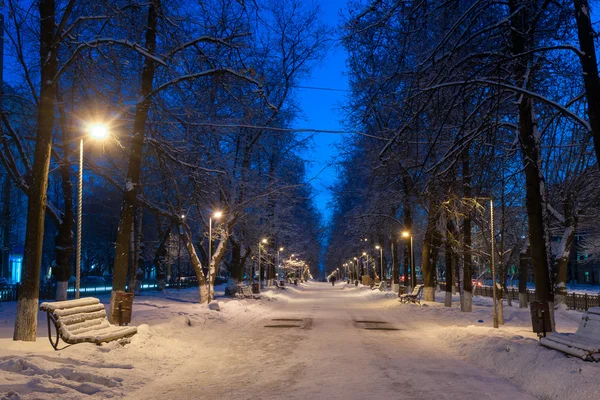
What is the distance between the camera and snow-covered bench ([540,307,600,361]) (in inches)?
309

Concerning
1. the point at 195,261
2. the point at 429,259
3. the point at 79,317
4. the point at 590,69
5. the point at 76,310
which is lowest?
the point at 79,317

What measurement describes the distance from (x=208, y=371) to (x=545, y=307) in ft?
24.6

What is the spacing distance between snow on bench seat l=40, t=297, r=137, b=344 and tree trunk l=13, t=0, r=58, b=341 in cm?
96

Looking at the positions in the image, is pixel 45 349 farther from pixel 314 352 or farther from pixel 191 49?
pixel 191 49

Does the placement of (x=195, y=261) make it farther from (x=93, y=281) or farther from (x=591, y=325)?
(x=93, y=281)

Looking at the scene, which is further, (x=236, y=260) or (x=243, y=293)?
(x=236, y=260)

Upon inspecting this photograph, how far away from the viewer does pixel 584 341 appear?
8.41m

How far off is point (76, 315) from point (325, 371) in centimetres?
524

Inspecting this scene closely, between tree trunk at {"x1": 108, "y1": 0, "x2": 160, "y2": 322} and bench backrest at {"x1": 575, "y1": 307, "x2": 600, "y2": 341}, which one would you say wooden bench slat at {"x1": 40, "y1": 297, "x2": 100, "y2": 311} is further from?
bench backrest at {"x1": 575, "y1": 307, "x2": 600, "y2": 341}

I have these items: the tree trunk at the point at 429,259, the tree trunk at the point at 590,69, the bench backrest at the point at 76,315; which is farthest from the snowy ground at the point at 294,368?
the tree trunk at the point at 429,259

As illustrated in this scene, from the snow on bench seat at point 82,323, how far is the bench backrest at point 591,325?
8.79m

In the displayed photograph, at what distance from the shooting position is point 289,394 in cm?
773

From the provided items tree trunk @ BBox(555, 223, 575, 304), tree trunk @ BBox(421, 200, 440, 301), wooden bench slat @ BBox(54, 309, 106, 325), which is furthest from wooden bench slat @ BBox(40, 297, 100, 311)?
tree trunk @ BBox(421, 200, 440, 301)

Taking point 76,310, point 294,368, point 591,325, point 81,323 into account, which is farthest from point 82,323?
point 591,325
